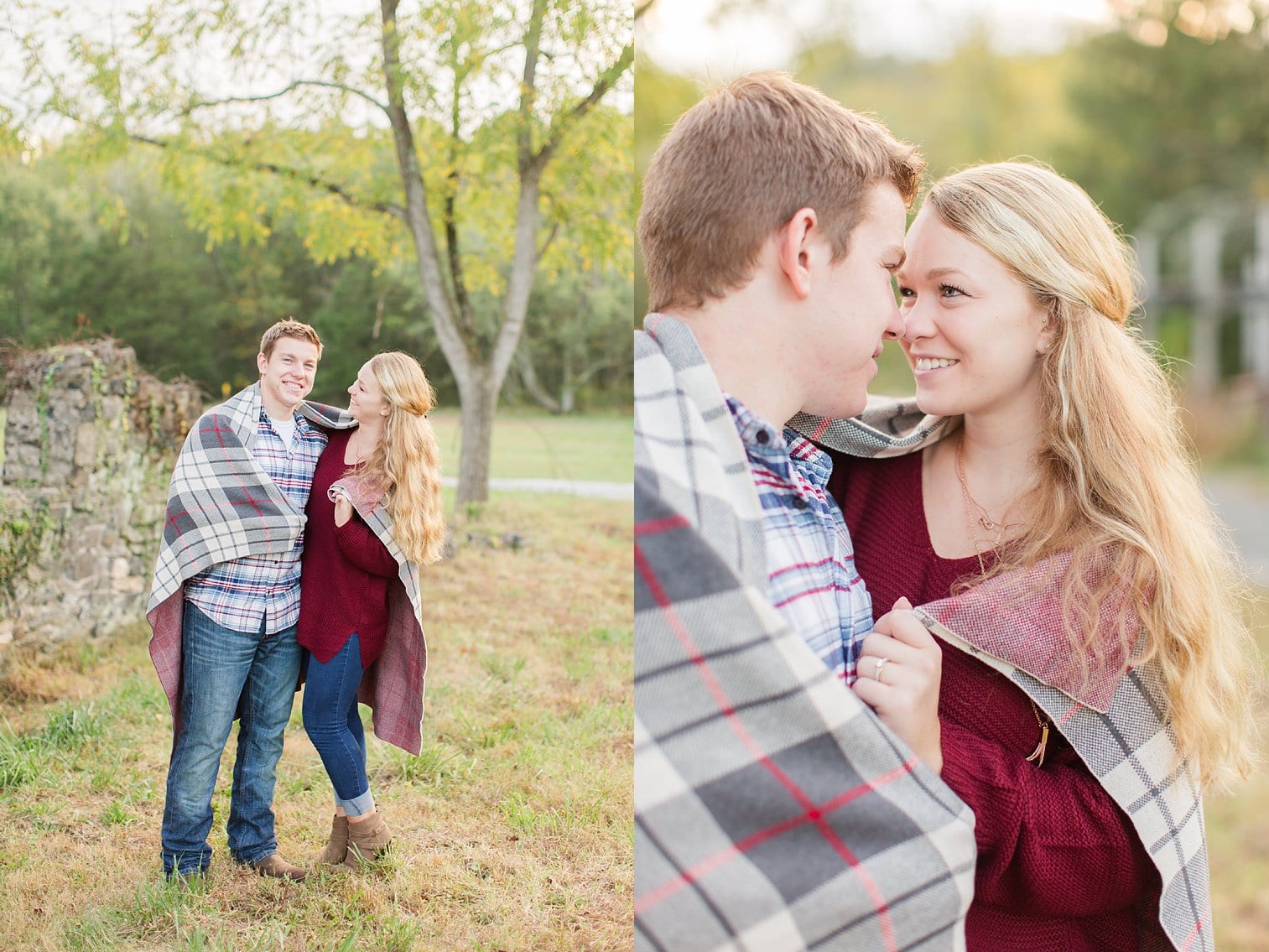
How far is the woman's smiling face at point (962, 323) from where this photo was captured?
1.82 meters

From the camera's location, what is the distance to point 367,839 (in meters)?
1.85

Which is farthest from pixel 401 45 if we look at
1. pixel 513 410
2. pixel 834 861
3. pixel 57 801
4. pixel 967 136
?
pixel 967 136

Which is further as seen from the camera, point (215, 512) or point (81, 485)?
point (81, 485)

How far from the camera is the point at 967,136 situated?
23500mm

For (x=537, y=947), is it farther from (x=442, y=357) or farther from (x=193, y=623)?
(x=442, y=357)

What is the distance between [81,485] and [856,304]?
1.36 metres

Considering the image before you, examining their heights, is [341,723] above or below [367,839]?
above

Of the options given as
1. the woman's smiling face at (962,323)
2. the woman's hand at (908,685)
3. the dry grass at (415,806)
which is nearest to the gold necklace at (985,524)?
the woman's smiling face at (962,323)

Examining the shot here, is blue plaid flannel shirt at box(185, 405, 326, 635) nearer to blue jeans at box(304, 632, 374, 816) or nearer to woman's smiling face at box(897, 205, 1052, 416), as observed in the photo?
blue jeans at box(304, 632, 374, 816)

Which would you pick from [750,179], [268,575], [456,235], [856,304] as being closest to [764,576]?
[856,304]

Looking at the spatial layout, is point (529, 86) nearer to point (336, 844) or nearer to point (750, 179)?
point (750, 179)

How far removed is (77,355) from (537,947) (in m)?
1.34

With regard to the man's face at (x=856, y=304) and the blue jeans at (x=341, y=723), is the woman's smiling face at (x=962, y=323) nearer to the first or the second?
the man's face at (x=856, y=304)

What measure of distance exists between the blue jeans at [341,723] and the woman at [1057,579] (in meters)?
0.88
